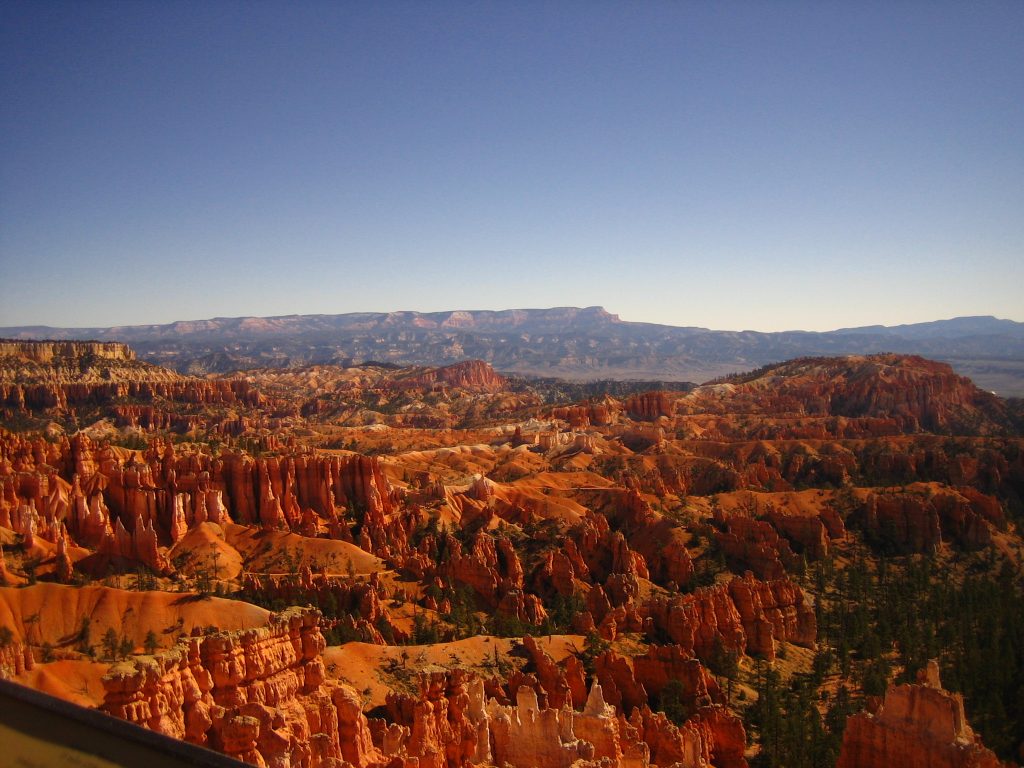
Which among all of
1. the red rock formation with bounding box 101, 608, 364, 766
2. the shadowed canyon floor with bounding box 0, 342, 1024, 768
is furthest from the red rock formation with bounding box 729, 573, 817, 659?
the red rock formation with bounding box 101, 608, 364, 766

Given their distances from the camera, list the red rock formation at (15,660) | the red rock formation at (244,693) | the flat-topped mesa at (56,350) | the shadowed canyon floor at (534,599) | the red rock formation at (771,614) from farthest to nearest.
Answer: the flat-topped mesa at (56,350) < the red rock formation at (771,614) < the shadowed canyon floor at (534,599) < the red rock formation at (15,660) < the red rock formation at (244,693)

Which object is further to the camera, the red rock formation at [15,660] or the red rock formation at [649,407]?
the red rock formation at [649,407]

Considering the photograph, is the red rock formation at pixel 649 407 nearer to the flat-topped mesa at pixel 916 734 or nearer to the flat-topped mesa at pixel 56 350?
the flat-topped mesa at pixel 56 350

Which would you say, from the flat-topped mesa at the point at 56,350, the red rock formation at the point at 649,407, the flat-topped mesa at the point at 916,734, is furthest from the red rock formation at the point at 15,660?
the flat-topped mesa at the point at 56,350

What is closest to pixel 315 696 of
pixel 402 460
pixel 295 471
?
pixel 295 471

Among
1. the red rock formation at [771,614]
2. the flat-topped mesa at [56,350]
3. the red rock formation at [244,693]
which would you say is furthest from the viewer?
the flat-topped mesa at [56,350]

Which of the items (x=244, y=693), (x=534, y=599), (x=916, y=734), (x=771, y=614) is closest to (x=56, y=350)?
(x=534, y=599)

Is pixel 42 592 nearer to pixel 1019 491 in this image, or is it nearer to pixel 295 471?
pixel 295 471

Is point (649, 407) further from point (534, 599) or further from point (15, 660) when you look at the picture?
point (15, 660)
